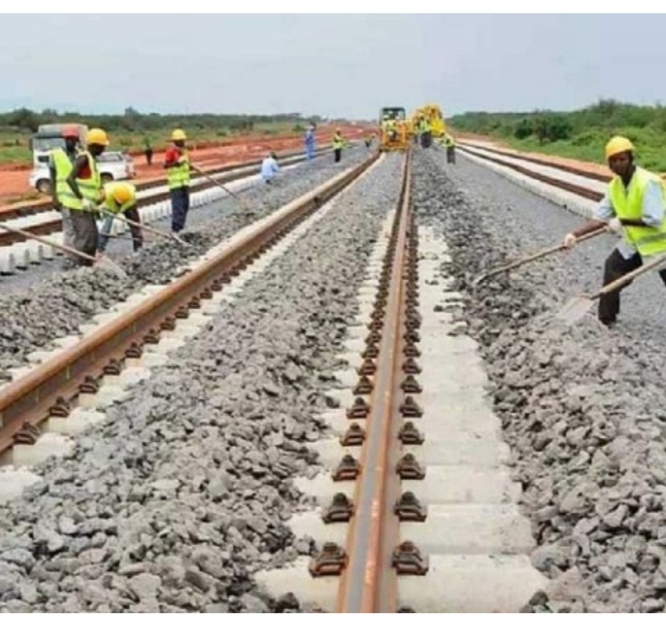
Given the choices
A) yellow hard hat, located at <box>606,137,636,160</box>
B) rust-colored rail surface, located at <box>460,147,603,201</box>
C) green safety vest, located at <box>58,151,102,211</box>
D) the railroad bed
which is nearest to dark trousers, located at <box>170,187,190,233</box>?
green safety vest, located at <box>58,151,102,211</box>

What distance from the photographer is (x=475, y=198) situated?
1102 inches

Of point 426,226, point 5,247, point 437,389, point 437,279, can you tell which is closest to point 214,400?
point 437,389

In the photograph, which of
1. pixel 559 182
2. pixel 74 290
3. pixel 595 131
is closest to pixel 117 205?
pixel 74 290

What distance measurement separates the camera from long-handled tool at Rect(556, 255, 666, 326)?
31.3ft

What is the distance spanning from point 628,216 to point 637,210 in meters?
0.11

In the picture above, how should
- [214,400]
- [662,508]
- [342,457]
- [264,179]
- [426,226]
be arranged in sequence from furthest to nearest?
[264,179] < [426,226] < [214,400] < [342,457] < [662,508]

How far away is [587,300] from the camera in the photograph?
34.0 feet

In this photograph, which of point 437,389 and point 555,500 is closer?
point 555,500

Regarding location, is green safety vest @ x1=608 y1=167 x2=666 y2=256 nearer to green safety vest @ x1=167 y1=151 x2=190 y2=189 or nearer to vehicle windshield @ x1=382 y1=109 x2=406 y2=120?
green safety vest @ x1=167 y1=151 x2=190 y2=189

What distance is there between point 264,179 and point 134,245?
63.4ft

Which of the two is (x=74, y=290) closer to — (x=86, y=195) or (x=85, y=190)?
(x=86, y=195)

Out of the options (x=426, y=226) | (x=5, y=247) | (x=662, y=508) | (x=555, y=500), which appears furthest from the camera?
(x=426, y=226)

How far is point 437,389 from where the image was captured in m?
8.55

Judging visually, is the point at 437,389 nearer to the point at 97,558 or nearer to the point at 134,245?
the point at 97,558
